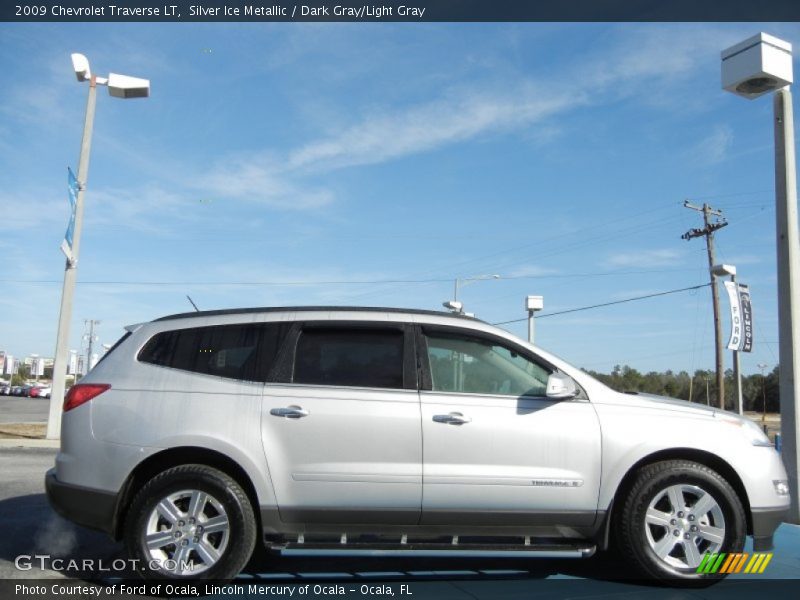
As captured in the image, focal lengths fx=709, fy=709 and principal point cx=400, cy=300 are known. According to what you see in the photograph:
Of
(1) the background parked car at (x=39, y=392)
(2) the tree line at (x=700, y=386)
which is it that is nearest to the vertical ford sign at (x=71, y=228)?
(2) the tree line at (x=700, y=386)

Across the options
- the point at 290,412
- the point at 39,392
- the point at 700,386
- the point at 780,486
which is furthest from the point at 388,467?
the point at 39,392

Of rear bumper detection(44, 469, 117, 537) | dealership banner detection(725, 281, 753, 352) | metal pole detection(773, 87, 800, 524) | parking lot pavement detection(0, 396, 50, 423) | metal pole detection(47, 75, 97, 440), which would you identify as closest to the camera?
rear bumper detection(44, 469, 117, 537)

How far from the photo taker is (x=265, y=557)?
208 inches

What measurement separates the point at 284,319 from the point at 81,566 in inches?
87.5

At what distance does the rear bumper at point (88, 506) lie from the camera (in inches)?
175

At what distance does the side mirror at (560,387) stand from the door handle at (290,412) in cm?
156

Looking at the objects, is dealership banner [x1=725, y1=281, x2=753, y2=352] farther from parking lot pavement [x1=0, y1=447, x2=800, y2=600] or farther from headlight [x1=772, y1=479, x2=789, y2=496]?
headlight [x1=772, y1=479, x2=789, y2=496]

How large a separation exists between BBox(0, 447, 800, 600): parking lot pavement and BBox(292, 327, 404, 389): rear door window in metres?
1.31

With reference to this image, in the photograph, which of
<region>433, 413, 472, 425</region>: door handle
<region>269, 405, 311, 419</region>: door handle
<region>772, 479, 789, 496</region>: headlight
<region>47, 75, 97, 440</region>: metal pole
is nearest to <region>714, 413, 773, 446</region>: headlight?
<region>772, 479, 789, 496</region>: headlight

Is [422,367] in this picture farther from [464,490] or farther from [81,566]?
[81,566]

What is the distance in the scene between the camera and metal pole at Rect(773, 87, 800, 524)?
6.95 m

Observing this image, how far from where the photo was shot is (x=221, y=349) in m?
4.86

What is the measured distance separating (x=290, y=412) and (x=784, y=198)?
19.0 feet

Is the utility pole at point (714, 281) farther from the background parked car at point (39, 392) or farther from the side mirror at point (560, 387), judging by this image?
the background parked car at point (39, 392)
